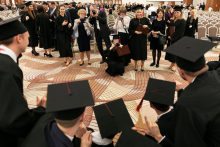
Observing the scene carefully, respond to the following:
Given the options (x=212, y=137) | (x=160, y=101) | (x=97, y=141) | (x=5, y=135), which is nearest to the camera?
(x=212, y=137)

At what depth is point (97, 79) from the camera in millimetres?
4473

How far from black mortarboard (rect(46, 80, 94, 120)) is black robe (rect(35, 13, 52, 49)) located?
5.30 meters

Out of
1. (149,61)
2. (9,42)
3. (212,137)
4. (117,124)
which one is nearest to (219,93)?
(212,137)

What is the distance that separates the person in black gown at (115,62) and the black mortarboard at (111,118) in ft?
9.18

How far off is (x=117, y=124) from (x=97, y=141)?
0.27m

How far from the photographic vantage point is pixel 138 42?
473 centimetres

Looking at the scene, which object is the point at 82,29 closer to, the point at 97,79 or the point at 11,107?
the point at 97,79

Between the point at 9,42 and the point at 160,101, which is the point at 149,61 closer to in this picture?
the point at 160,101

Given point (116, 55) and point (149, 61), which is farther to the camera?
point (149, 61)

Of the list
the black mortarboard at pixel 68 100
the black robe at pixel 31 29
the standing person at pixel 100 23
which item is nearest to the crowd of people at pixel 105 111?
the black mortarboard at pixel 68 100

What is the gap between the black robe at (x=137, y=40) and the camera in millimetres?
4684

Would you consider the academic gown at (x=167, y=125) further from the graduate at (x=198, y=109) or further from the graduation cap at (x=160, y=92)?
the graduate at (x=198, y=109)

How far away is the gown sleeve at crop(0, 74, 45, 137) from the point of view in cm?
128

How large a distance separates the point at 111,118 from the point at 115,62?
3117 millimetres
